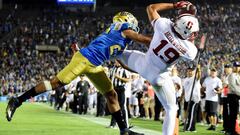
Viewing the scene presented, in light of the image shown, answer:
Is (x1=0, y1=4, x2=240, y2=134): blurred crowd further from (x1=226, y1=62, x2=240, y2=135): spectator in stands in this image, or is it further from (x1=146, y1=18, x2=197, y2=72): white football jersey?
(x1=146, y1=18, x2=197, y2=72): white football jersey

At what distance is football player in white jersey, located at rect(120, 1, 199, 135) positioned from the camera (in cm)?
664

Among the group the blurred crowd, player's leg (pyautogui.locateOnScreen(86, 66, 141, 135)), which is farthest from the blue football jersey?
the blurred crowd

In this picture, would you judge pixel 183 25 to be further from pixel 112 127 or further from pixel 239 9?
pixel 239 9

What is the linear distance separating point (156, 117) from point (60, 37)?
2732 cm

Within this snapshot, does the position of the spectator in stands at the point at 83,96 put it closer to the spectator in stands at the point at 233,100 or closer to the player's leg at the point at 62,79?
the spectator in stands at the point at 233,100

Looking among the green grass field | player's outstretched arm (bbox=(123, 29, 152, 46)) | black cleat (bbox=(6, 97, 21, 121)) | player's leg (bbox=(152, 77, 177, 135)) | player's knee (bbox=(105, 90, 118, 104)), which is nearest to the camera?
player's leg (bbox=(152, 77, 177, 135))

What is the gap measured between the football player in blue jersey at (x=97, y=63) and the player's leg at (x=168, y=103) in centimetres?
86

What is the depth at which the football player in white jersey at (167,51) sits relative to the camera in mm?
6645

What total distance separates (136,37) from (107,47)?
34.6 inches

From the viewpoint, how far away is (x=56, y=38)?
4338cm

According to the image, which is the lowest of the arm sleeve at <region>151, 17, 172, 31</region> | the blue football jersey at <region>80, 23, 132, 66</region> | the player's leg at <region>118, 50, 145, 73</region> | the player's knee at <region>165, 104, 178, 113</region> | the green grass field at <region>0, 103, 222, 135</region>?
the green grass field at <region>0, 103, 222, 135</region>

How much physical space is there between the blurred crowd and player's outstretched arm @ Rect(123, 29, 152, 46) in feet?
66.2

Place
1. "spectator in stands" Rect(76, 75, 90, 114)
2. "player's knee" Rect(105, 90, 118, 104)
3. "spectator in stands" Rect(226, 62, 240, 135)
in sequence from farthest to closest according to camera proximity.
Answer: "spectator in stands" Rect(76, 75, 90, 114) < "spectator in stands" Rect(226, 62, 240, 135) < "player's knee" Rect(105, 90, 118, 104)

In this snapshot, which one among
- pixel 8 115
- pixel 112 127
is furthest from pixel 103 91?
pixel 112 127
